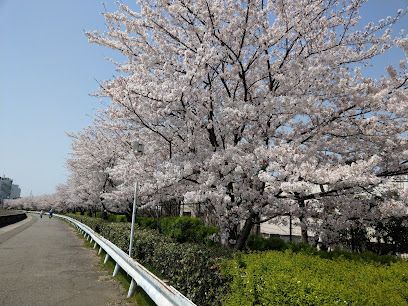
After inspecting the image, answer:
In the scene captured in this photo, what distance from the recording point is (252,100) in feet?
33.4

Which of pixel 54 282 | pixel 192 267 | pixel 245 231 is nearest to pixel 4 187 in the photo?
pixel 54 282

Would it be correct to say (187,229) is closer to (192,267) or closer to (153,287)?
(192,267)

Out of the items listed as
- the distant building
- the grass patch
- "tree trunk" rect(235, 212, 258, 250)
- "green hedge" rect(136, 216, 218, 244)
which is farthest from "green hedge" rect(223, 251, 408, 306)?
the distant building

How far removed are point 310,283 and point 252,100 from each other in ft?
21.7

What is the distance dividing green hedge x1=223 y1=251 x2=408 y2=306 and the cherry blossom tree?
99.0 inches

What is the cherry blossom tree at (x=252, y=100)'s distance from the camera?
8883 millimetres

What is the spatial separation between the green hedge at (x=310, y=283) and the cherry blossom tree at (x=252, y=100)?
2514 mm

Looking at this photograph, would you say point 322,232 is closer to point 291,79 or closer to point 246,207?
point 246,207

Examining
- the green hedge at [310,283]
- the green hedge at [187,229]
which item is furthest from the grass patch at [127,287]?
the green hedge at [187,229]

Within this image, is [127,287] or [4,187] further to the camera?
[4,187]

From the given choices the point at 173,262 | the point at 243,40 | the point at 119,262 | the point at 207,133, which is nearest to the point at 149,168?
the point at 207,133

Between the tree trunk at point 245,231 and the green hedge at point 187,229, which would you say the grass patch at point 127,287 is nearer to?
the tree trunk at point 245,231

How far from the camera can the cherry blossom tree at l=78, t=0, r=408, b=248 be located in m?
8.88

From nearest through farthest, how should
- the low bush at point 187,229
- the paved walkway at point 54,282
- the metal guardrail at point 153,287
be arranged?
1. the metal guardrail at point 153,287
2. the paved walkway at point 54,282
3. the low bush at point 187,229
